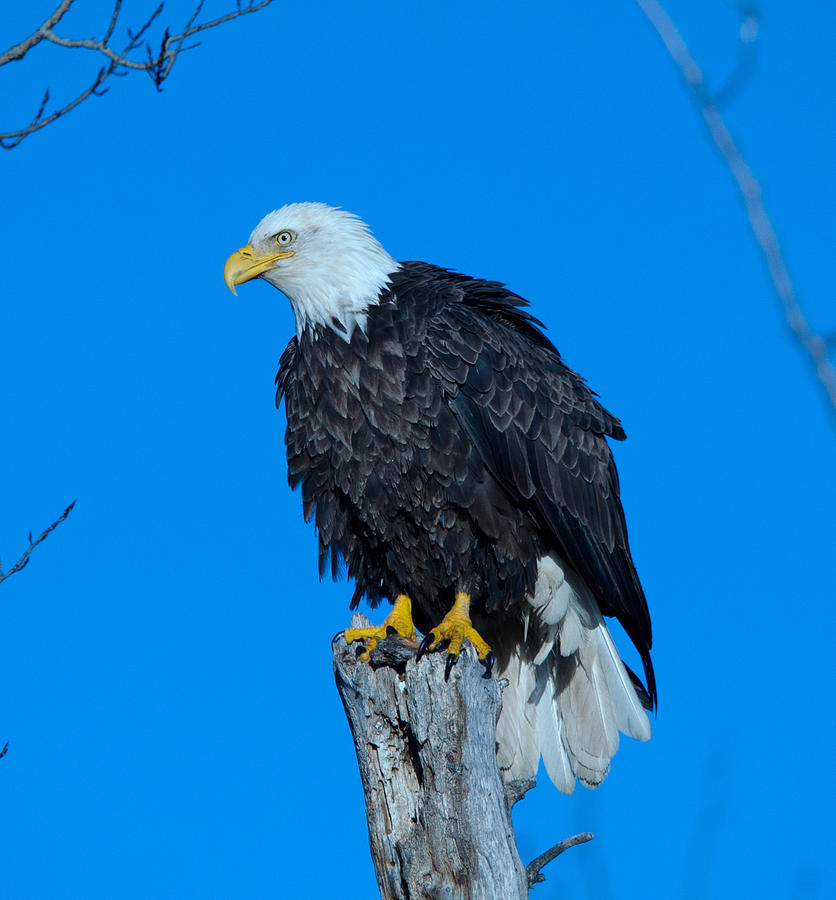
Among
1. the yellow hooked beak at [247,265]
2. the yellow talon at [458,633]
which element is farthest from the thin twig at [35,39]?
the yellow talon at [458,633]

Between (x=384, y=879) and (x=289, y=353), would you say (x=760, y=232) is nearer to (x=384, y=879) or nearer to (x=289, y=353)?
(x=384, y=879)

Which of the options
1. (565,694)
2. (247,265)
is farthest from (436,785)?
(247,265)

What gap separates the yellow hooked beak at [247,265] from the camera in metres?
5.22

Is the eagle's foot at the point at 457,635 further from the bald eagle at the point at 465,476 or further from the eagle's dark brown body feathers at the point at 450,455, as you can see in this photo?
the eagle's dark brown body feathers at the point at 450,455

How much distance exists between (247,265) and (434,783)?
102 inches

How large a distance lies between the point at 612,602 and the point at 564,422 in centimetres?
86

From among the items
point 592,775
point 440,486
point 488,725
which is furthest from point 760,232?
point 592,775

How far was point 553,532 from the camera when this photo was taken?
5145 mm

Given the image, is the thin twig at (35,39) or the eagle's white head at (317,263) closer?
the thin twig at (35,39)

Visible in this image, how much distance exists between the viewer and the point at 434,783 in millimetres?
3770

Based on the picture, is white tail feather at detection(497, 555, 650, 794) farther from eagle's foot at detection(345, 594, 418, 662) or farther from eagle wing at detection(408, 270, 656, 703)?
eagle's foot at detection(345, 594, 418, 662)

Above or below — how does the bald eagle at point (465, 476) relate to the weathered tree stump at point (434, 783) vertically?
Result: above

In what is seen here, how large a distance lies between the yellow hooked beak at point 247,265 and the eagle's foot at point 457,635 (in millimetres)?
1731

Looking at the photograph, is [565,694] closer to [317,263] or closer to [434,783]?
[434,783]
